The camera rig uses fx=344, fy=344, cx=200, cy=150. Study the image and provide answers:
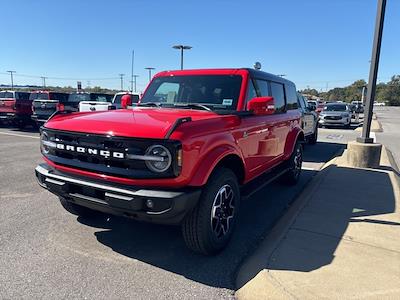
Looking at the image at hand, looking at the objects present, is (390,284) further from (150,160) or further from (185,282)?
(150,160)

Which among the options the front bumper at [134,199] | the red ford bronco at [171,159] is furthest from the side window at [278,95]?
the front bumper at [134,199]

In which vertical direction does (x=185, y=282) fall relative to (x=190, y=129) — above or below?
below

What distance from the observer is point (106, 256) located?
3.56 m

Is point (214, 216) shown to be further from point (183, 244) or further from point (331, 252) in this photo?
point (331, 252)

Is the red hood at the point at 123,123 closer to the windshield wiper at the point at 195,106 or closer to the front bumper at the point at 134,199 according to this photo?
the windshield wiper at the point at 195,106

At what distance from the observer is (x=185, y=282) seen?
312 cm

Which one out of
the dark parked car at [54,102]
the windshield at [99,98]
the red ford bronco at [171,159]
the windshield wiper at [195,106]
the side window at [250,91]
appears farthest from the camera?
the windshield at [99,98]

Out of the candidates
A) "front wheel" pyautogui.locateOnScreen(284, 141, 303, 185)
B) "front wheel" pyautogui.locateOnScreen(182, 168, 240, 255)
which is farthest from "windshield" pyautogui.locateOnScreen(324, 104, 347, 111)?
"front wheel" pyautogui.locateOnScreen(182, 168, 240, 255)

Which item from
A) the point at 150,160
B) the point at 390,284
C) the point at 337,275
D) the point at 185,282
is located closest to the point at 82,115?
the point at 150,160

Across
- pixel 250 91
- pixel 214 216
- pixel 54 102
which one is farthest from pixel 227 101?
pixel 54 102

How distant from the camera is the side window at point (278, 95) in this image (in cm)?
566

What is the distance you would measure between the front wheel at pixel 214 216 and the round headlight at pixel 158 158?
1.83 ft

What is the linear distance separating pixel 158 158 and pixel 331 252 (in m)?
2.06

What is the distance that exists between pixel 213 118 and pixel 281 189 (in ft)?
10.9
